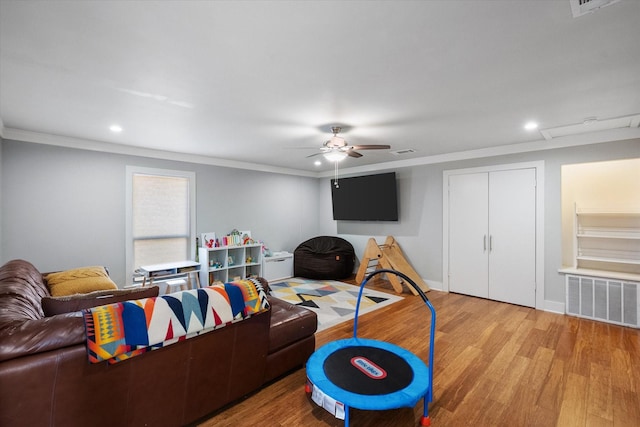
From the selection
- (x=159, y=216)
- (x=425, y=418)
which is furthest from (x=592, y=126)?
(x=159, y=216)

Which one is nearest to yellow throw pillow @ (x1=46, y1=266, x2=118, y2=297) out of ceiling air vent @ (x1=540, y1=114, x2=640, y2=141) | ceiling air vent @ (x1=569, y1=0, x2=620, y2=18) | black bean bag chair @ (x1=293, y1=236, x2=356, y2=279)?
black bean bag chair @ (x1=293, y1=236, x2=356, y2=279)

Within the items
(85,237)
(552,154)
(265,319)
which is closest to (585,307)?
(552,154)

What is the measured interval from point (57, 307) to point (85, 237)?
2.59 meters

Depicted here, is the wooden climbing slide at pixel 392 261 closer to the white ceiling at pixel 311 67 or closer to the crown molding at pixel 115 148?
the white ceiling at pixel 311 67

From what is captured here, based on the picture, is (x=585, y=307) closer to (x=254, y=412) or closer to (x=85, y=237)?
(x=254, y=412)

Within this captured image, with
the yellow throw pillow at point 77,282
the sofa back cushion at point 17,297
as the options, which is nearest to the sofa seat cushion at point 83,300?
the sofa back cushion at point 17,297

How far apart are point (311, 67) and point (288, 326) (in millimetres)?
2074

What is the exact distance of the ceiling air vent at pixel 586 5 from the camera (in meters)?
1.41

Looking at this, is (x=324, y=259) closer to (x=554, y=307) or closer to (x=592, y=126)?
(x=554, y=307)

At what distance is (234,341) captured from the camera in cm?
194

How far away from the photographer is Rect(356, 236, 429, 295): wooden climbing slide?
5.25m

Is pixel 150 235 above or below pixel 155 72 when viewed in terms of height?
below

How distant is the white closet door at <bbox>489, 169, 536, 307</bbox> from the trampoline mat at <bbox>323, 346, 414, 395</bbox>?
10.5 ft

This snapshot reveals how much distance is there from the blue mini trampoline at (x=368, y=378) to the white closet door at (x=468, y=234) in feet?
10.2
